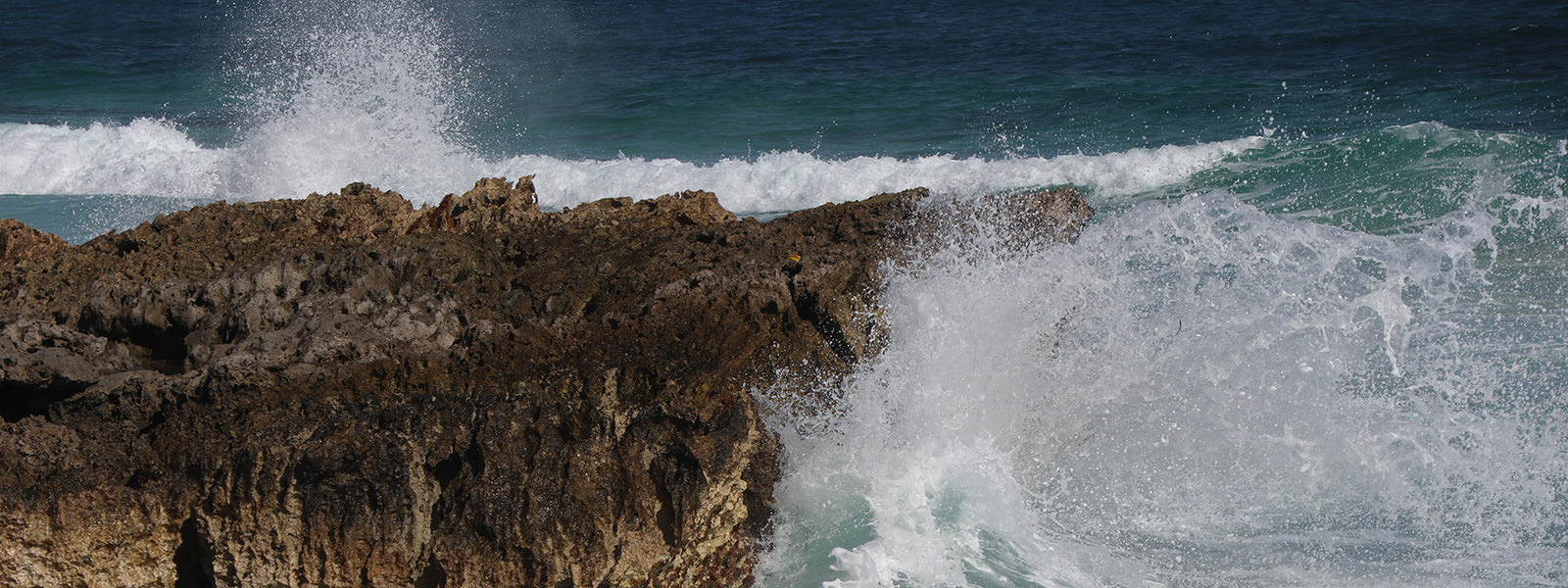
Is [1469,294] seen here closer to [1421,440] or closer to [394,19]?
[1421,440]

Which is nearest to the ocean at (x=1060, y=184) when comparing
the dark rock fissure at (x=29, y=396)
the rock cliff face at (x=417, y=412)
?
the rock cliff face at (x=417, y=412)

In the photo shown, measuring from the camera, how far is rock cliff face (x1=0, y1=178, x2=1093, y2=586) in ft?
10.8

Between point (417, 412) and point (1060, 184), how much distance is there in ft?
28.6

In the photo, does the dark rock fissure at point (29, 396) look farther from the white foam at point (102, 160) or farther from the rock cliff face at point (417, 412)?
the white foam at point (102, 160)

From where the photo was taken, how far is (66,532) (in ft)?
10.8

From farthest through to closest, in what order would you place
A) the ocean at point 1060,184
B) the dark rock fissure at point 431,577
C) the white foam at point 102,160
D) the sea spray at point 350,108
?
the white foam at point 102,160 → the sea spray at point 350,108 → the ocean at point 1060,184 → the dark rock fissure at point 431,577

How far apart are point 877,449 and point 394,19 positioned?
507 inches

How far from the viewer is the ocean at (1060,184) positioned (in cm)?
433

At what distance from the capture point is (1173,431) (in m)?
4.82

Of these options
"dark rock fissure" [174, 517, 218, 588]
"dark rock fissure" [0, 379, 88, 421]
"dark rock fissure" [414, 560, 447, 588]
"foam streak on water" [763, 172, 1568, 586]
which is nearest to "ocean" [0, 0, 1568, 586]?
"foam streak on water" [763, 172, 1568, 586]

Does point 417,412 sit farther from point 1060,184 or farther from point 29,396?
point 1060,184

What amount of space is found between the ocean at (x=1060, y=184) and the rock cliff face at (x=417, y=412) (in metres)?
0.44

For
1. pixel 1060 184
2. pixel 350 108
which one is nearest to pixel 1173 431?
pixel 1060 184

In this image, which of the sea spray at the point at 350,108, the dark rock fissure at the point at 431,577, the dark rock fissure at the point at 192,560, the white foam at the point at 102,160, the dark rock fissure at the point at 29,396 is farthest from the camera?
the white foam at the point at 102,160
